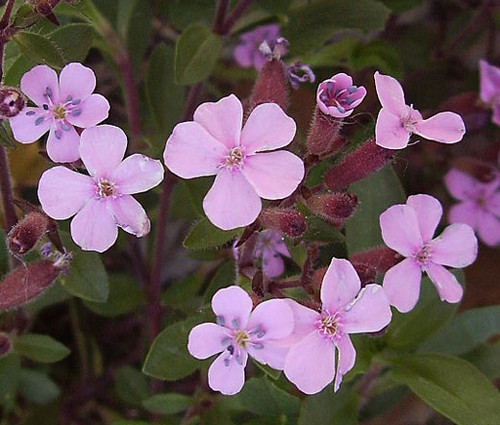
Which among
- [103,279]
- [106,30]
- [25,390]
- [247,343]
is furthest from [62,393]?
[247,343]

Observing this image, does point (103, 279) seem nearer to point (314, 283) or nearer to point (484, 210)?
Result: point (314, 283)

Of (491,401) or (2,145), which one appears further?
(491,401)

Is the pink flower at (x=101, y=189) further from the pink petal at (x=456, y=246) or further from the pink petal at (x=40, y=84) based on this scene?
the pink petal at (x=456, y=246)

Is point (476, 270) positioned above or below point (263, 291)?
below

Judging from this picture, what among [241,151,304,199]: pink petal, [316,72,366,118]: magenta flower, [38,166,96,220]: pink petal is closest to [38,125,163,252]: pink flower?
[38,166,96,220]: pink petal

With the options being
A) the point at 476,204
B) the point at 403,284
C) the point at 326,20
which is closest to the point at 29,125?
the point at 403,284

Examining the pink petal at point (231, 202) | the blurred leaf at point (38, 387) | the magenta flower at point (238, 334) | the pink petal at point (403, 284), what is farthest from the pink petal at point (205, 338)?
the blurred leaf at point (38, 387)
